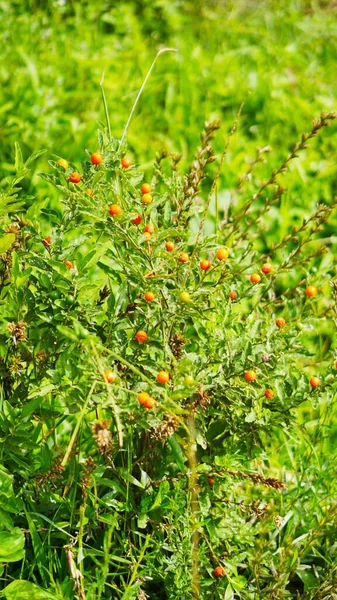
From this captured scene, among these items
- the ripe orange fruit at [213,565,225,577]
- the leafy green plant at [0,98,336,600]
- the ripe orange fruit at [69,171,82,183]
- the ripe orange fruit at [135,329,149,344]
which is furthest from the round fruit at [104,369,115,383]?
the ripe orange fruit at [213,565,225,577]

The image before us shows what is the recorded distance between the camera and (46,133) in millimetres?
3494

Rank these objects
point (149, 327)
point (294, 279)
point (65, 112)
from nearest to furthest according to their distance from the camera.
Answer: point (149, 327) → point (294, 279) → point (65, 112)

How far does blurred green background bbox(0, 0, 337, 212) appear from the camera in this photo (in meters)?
3.64

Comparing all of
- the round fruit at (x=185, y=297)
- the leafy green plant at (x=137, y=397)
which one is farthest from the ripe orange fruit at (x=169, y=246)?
the round fruit at (x=185, y=297)

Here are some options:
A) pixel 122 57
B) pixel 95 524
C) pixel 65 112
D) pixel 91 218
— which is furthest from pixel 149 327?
pixel 122 57

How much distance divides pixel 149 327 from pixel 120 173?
0.36m

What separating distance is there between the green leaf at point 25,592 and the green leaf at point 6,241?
2.41ft

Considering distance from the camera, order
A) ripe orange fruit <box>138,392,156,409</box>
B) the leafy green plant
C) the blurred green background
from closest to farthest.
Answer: ripe orange fruit <box>138,392,156,409</box> < the leafy green plant < the blurred green background

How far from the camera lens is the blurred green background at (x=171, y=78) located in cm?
364

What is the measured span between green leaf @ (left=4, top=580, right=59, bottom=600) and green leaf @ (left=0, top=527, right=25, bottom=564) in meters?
0.06

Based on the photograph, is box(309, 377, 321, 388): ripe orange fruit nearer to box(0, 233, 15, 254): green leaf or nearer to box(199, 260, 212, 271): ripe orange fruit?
box(199, 260, 212, 271): ripe orange fruit

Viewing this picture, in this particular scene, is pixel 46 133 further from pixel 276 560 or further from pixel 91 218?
pixel 276 560

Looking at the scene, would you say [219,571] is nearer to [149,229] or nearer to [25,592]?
[25,592]

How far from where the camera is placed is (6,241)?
1758mm
